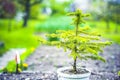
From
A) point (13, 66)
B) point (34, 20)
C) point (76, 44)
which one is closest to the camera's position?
point (76, 44)

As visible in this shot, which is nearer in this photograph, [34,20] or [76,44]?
[76,44]

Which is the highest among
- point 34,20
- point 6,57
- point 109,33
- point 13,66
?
point 34,20

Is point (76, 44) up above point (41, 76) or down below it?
above

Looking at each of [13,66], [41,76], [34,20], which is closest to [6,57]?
[13,66]

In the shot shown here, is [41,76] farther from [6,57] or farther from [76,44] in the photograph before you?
[6,57]

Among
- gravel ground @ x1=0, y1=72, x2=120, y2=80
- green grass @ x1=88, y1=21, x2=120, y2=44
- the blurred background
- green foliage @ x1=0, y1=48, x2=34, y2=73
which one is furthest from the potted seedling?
green grass @ x1=88, y1=21, x2=120, y2=44

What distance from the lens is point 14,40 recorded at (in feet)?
76.2

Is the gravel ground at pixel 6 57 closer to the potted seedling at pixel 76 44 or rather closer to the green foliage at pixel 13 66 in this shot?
the green foliage at pixel 13 66

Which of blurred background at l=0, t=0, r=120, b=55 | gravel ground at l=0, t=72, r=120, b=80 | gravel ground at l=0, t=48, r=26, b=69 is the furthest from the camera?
blurred background at l=0, t=0, r=120, b=55

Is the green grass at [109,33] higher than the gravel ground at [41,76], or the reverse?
the green grass at [109,33]

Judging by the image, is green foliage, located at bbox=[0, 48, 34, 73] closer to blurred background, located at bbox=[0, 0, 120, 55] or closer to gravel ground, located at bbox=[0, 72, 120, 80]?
gravel ground, located at bbox=[0, 72, 120, 80]

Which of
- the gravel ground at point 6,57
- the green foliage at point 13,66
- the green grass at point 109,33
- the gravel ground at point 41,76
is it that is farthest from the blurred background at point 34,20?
the gravel ground at point 41,76

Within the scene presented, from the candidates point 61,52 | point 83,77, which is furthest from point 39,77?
point 61,52

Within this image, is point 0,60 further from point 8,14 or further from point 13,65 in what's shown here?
point 8,14
